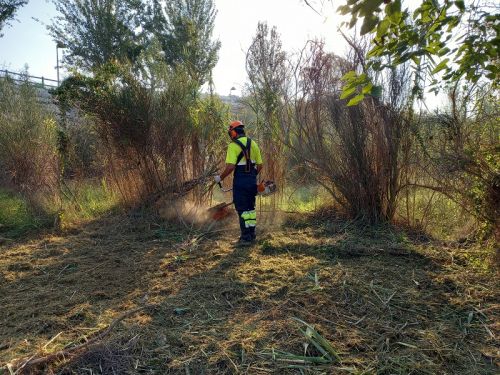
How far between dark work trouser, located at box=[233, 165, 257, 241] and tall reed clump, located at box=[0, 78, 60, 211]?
430cm

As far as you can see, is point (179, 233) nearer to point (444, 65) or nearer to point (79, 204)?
point (79, 204)

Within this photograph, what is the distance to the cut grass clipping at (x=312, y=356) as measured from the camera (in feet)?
8.95

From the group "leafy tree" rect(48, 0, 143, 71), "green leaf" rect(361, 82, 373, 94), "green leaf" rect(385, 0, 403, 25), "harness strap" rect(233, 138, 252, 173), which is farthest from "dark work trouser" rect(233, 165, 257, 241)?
"leafy tree" rect(48, 0, 143, 71)

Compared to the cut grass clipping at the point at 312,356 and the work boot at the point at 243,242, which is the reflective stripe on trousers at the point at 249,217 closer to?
the work boot at the point at 243,242

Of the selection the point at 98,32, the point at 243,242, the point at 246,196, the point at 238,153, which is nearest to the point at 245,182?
the point at 246,196

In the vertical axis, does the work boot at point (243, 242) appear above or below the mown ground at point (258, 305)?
above

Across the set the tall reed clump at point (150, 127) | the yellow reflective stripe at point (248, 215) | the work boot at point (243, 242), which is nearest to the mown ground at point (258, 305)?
the work boot at point (243, 242)

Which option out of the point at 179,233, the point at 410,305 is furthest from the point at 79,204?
the point at 410,305

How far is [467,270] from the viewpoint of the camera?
14.1ft

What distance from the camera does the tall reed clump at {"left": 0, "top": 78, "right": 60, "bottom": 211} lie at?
8227mm

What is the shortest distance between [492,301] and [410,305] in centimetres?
77

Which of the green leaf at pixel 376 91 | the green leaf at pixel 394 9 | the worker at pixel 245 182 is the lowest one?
the worker at pixel 245 182

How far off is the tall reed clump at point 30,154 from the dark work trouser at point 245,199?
4297mm

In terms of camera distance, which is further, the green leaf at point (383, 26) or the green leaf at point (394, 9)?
the green leaf at point (383, 26)
